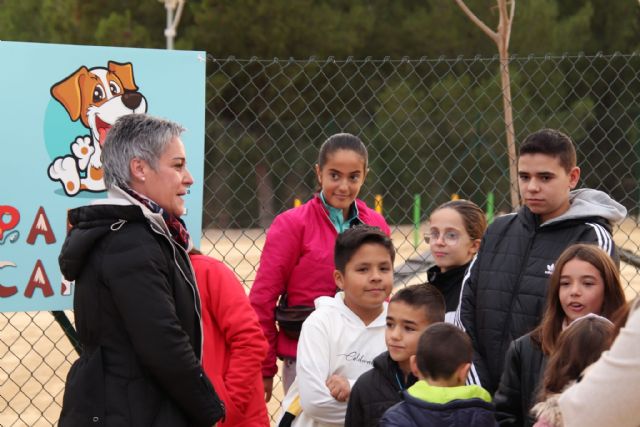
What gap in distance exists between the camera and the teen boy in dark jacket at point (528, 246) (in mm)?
3318

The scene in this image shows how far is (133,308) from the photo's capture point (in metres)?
2.61

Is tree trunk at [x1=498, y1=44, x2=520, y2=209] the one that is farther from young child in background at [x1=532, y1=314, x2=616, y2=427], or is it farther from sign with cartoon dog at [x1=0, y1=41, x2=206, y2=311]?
young child in background at [x1=532, y1=314, x2=616, y2=427]

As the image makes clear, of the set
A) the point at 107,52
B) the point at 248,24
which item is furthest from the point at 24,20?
the point at 107,52

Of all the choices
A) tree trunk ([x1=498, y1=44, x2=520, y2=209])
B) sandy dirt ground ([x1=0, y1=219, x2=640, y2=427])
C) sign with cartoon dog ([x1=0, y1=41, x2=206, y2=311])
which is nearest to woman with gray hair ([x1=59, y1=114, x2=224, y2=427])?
sign with cartoon dog ([x1=0, y1=41, x2=206, y2=311])

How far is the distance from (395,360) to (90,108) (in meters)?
1.71

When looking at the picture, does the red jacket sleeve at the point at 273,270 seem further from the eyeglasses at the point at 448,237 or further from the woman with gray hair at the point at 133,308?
the woman with gray hair at the point at 133,308

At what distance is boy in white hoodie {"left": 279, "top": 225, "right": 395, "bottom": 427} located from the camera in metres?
3.34

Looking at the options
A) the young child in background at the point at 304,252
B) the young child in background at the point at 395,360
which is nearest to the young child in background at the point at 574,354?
the young child in background at the point at 395,360

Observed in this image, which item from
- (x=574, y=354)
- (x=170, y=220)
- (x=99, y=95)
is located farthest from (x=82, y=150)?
(x=574, y=354)

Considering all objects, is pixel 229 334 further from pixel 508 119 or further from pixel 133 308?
pixel 508 119

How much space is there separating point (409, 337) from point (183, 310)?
0.81 meters

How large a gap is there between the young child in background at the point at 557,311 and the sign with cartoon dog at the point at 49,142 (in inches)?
65.8

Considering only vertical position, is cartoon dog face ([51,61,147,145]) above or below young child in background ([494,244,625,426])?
above

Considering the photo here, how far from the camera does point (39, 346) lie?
8.29m
